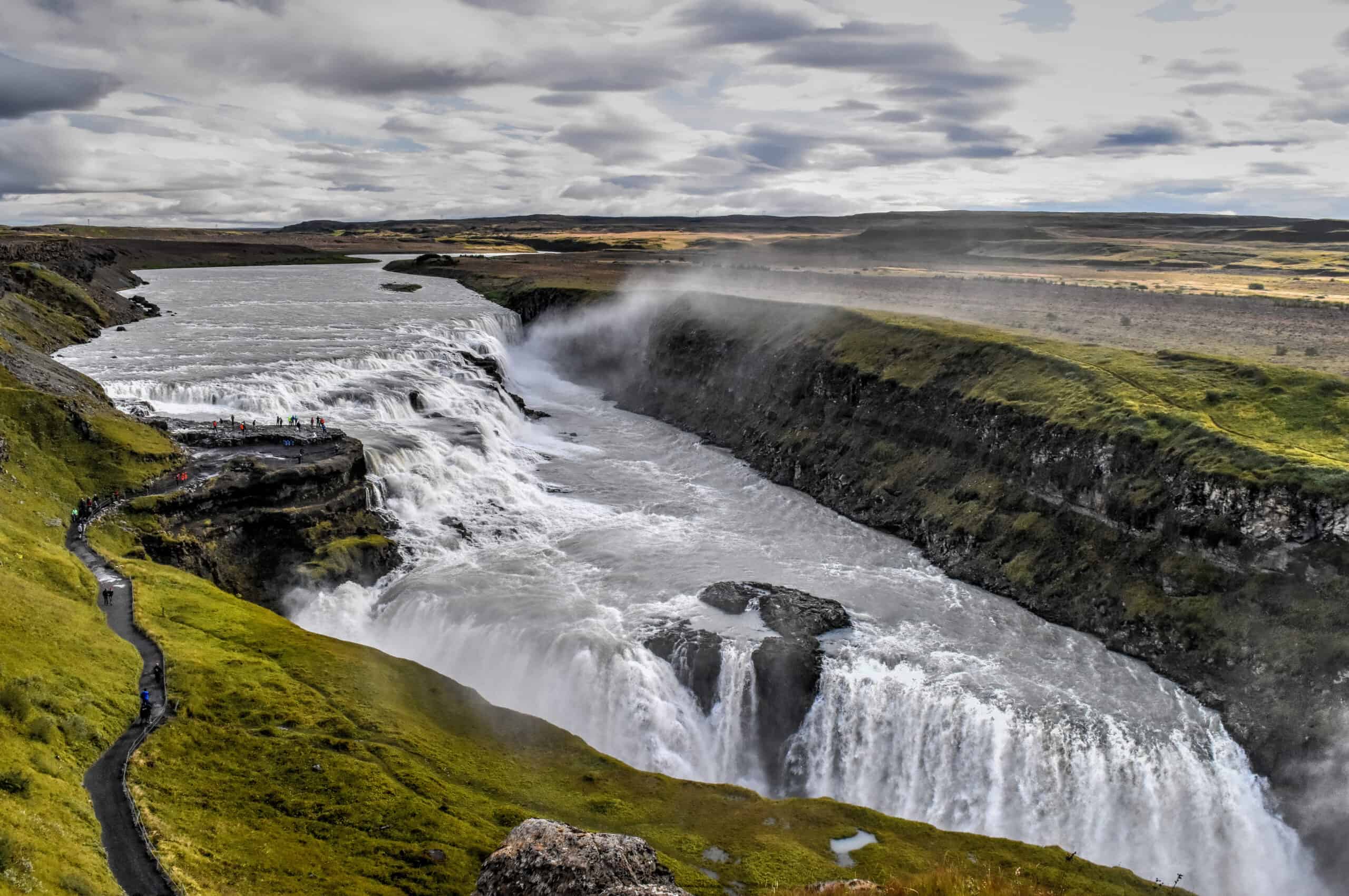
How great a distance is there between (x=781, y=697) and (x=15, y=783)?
26758 millimetres

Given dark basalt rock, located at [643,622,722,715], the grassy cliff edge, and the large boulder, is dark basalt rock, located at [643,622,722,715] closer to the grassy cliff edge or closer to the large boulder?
the grassy cliff edge

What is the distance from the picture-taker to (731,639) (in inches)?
1565

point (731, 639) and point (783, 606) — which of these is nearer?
point (731, 639)

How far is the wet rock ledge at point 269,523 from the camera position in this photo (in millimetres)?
43438

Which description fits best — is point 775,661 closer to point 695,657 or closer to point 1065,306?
point 695,657

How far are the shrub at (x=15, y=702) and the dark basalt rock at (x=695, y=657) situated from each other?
23.4m

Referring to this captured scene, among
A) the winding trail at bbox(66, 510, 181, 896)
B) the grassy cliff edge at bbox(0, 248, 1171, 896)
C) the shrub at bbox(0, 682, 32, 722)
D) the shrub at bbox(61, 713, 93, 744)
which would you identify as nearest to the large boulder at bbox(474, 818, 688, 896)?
the grassy cliff edge at bbox(0, 248, 1171, 896)

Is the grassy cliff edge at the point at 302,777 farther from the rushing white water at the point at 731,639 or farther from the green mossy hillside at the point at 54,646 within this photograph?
the rushing white water at the point at 731,639

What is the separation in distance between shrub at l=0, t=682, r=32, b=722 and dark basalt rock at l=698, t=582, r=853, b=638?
28.3 m

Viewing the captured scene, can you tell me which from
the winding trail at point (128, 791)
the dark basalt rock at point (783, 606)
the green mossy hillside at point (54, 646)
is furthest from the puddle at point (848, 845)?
the green mossy hillside at point (54, 646)

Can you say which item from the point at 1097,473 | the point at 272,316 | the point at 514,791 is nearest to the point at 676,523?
the point at 1097,473

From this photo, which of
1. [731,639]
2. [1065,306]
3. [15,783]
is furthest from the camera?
[1065,306]

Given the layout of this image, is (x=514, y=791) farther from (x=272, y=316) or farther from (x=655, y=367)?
(x=272, y=316)

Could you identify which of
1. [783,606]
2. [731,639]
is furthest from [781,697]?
[783,606]
